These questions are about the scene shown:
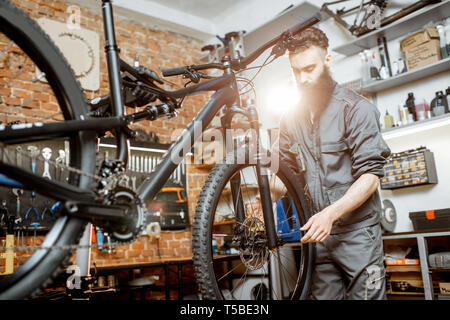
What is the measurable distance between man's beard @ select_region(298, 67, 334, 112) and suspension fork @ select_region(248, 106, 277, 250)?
1.28 ft

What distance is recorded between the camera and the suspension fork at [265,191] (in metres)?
1.23

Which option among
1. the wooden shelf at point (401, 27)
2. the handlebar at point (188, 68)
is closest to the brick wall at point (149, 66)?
the wooden shelf at point (401, 27)

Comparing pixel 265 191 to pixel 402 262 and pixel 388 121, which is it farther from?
pixel 388 121

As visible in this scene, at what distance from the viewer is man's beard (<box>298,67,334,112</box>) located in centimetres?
159

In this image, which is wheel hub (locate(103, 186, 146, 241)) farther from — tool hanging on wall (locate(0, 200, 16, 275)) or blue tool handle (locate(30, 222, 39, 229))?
blue tool handle (locate(30, 222, 39, 229))

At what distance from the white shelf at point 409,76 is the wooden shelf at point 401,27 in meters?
0.42

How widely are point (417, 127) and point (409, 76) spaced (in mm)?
437

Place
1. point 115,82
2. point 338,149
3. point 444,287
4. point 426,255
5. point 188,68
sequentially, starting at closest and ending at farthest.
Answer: point 115,82 < point 188,68 < point 338,149 < point 444,287 < point 426,255

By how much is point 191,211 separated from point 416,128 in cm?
249

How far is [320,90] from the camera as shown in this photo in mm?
1604

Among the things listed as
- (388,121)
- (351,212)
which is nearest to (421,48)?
(388,121)

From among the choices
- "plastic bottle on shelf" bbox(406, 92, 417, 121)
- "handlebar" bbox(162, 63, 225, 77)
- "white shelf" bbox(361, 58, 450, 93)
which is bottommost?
"handlebar" bbox(162, 63, 225, 77)

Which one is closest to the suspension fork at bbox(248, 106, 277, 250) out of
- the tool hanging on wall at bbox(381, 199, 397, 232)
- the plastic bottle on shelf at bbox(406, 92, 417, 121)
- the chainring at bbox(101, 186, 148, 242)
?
the chainring at bbox(101, 186, 148, 242)

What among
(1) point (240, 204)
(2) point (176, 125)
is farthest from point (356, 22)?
(1) point (240, 204)
